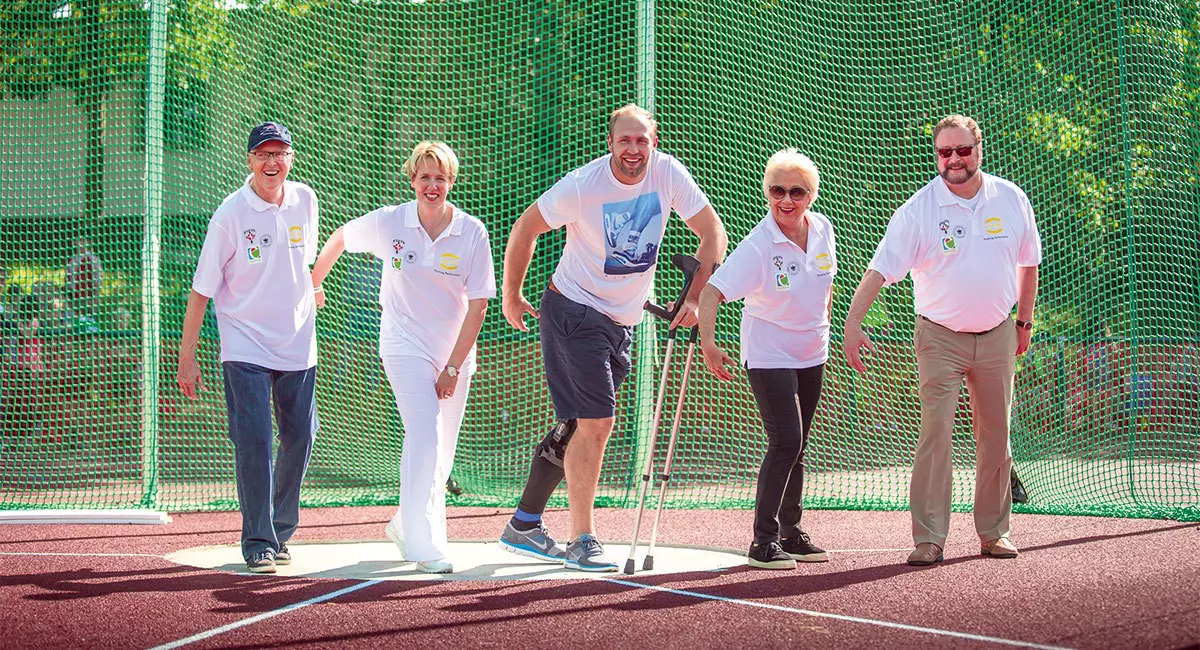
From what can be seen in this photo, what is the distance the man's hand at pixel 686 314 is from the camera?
20.7ft

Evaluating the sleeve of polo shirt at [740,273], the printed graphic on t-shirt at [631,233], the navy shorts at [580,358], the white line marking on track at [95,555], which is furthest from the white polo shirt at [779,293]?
the white line marking on track at [95,555]

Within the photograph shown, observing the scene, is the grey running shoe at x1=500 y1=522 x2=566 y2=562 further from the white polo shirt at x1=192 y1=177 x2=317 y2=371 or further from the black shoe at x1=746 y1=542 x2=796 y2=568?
the white polo shirt at x1=192 y1=177 x2=317 y2=371

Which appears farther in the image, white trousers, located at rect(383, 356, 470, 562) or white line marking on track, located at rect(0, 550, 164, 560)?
white line marking on track, located at rect(0, 550, 164, 560)

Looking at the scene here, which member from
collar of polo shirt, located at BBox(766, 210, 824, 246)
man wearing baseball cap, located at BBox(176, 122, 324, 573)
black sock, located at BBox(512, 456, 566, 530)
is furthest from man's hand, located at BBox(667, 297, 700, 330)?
man wearing baseball cap, located at BBox(176, 122, 324, 573)

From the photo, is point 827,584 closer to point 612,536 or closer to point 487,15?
point 612,536

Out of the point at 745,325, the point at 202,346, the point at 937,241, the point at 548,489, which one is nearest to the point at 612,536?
the point at 548,489

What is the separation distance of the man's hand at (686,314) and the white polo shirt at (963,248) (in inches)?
36.3

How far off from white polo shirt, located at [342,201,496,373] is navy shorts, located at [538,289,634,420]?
14.7 inches

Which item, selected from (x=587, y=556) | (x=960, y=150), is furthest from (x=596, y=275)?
(x=960, y=150)

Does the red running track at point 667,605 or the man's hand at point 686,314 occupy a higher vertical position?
the man's hand at point 686,314

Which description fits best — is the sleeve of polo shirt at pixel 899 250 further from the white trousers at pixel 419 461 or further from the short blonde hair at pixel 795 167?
the white trousers at pixel 419 461

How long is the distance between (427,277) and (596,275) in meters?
0.81

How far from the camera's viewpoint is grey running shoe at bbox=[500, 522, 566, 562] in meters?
6.60

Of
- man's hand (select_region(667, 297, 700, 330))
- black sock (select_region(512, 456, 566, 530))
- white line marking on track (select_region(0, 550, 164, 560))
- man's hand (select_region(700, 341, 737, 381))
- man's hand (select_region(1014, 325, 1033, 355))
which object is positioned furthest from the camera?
white line marking on track (select_region(0, 550, 164, 560))
